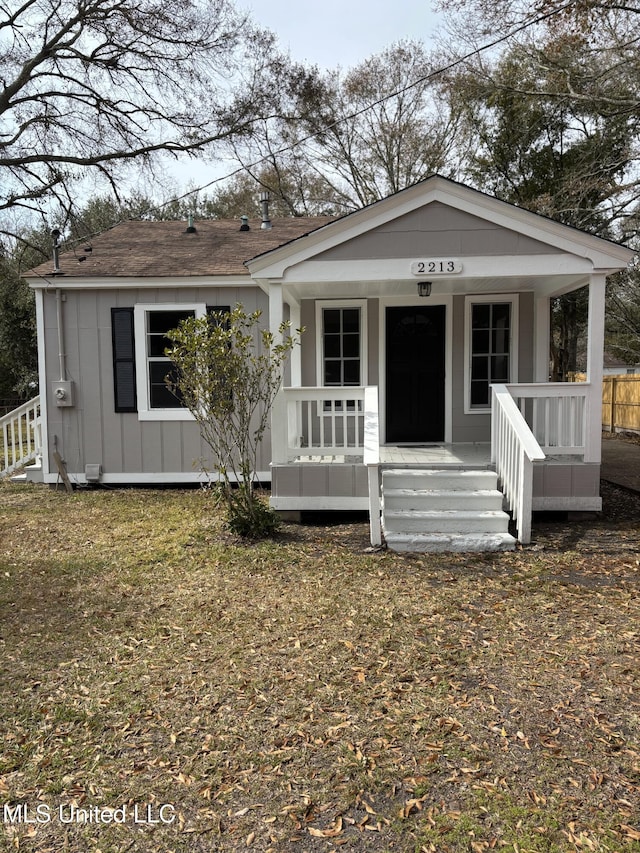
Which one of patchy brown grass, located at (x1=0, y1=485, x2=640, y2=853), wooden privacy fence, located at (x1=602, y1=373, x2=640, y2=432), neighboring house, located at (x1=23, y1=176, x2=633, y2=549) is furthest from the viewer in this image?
wooden privacy fence, located at (x1=602, y1=373, x2=640, y2=432)

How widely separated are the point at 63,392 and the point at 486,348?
578 centimetres

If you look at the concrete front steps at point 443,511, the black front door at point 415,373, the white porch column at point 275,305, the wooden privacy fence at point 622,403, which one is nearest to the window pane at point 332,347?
the black front door at point 415,373

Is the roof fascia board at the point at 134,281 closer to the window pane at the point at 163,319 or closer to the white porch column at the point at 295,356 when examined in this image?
the window pane at the point at 163,319

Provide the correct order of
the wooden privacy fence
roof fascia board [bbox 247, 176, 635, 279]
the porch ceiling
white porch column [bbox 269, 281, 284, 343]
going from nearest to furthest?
roof fascia board [bbox 247, 176, 635, 279]
white porch column [bbox 269, 281, 284, 343]
the porch ceiling
the wooden privacy fence

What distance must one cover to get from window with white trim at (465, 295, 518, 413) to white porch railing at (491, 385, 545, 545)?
63.0 inches

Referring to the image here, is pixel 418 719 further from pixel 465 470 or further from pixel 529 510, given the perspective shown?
pixel 465 470

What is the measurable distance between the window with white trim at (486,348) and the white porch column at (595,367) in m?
1.84

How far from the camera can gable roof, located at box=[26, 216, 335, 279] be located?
26.5 ft

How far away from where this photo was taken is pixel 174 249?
907 cm

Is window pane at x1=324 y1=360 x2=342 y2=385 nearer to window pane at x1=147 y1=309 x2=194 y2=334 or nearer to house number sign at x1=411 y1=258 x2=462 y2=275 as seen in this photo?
window pane at x1=147 y1=309 x2=194 y2=334

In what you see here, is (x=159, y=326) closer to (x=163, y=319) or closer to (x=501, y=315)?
(x=163, y=319)

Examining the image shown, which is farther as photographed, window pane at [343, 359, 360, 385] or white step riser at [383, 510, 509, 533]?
window pane at [343, 359, 360, 385]

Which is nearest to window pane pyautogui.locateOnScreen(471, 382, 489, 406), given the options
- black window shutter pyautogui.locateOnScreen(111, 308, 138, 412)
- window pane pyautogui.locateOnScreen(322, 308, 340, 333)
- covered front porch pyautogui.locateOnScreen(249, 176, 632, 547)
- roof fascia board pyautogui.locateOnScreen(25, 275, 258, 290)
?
covered front porch pyautogui.locateOnScreen(249, 176, 632, 547)

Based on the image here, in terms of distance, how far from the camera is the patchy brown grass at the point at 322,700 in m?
2.17
